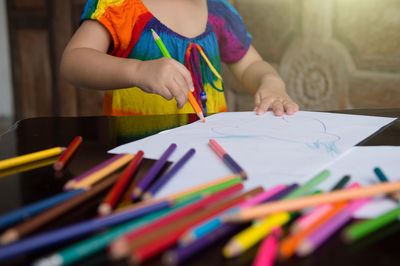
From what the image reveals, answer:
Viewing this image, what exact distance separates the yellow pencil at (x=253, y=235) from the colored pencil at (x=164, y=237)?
17mm

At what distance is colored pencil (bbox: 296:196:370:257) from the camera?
17 centimetres

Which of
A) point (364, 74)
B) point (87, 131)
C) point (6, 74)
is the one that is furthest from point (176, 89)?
point (6, 74)

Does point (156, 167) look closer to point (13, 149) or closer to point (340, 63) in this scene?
point (13, 149)

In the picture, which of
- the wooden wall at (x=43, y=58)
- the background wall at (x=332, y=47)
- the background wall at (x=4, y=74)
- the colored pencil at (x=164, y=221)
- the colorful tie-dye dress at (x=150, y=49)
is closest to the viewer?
the colored pencil at (x=164, y=221)

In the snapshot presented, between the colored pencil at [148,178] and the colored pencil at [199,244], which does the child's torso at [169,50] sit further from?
the colored pencil at [199,244]

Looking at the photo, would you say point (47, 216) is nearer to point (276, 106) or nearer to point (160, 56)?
point (276, 106)

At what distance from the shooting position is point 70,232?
0.55 feet

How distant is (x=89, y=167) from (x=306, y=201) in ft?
0.60

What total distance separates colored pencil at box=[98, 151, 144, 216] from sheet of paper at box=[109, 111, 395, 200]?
25 millimetres

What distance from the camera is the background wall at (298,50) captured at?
984mm

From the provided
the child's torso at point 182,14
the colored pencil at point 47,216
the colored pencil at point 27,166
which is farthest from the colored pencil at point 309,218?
the child's torso at point 182,14

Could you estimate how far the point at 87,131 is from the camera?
1.44 feet

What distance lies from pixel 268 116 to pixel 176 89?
5.0 inches

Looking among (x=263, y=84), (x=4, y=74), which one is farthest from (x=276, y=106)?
(x=4, y=74)
